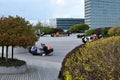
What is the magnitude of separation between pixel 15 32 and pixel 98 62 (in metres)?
8.84

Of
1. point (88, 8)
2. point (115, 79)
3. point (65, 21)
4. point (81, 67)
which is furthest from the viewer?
point (65, 21)

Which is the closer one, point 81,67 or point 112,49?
point 112,49

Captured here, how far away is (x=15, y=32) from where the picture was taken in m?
15.3

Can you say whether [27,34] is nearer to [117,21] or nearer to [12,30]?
[12,30]

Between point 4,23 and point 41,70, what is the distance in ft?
8.34

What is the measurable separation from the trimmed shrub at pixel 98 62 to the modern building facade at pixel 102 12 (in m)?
70.9

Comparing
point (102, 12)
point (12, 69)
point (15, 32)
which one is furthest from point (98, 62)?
point (102, 12)

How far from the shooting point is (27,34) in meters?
15.7

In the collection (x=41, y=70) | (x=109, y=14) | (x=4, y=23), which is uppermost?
(x=109, y=14)

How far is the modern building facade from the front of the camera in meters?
82.6

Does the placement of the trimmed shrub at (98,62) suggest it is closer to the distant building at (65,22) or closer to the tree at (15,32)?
the tree at (15,32)

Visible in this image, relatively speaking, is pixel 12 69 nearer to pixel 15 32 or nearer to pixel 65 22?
pixel 15 32

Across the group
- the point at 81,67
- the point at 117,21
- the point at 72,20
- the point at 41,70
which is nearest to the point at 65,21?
the point at 72,20

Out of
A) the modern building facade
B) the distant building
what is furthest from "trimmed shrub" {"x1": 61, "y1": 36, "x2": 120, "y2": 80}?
the distant building
